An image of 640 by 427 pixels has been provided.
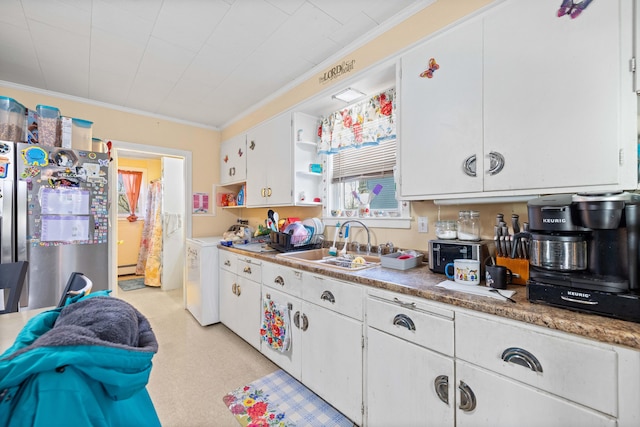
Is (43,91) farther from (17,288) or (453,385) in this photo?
(453,385)

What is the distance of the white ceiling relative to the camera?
1732 mm

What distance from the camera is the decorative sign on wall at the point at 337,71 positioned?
7.03ft

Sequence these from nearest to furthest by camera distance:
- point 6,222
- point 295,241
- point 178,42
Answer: point 6,222 < point 178,42 < point 295,241

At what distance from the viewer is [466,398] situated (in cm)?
112

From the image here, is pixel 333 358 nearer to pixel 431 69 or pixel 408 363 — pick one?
pixel 408 363

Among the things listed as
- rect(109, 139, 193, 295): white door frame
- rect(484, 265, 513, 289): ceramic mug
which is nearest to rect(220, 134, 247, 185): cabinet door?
rect(109, 139, 193, 295): white door frame

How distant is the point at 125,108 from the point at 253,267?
260 centimetres

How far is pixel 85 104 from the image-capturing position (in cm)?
304

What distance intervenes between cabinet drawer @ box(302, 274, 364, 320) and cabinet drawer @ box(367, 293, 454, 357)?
87mm

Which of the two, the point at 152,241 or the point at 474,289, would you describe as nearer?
the point at 474,289

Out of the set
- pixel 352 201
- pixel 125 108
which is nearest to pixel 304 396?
pixel 352 201

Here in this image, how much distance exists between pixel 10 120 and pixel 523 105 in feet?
11.5

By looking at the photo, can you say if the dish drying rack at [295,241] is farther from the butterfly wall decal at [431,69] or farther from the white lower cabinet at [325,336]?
the butterfly wall decal at [431,69]

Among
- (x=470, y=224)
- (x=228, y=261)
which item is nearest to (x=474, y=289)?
(x=470, y=224)
